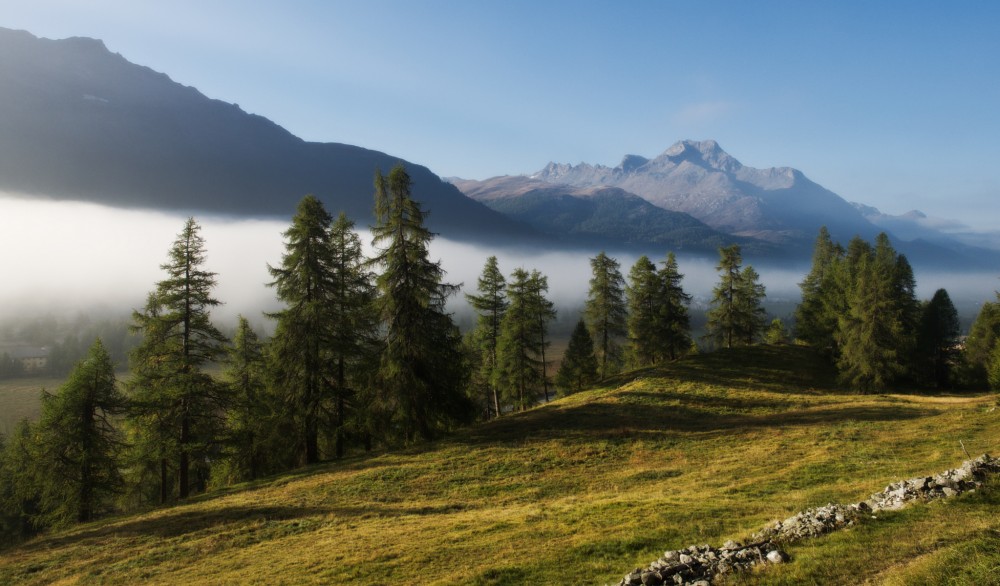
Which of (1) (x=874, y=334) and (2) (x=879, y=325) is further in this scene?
(2) (x=879, y=325)

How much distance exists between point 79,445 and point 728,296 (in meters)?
59.1

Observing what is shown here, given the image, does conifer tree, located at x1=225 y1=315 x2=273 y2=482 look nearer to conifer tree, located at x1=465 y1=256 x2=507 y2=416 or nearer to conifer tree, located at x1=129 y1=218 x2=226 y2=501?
conifer tree, located at x1=129 y1=218 x2=226 y2=501

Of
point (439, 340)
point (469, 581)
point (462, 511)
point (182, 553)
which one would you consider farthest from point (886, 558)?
point (439, 340)

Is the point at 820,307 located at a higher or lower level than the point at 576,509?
higher

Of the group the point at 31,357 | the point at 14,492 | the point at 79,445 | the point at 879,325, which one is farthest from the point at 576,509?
the point at 31,357

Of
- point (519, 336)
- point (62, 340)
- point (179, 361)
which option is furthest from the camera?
point (62, 340)

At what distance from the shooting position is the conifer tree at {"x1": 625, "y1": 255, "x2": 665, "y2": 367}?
50.2 meters

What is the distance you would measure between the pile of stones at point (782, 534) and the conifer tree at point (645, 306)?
36.6m

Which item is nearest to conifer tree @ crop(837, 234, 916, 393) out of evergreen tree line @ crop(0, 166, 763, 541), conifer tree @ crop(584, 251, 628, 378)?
conifer tree @ crop(584, 251, 628, 378)

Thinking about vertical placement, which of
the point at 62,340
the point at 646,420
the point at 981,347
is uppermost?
the point at 981,347

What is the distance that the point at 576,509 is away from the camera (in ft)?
54.8

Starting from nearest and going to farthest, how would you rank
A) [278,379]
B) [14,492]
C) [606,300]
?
[278,379] < [14,492] < [606,300]

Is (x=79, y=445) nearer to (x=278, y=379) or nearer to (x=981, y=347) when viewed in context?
(x=278, y=379)

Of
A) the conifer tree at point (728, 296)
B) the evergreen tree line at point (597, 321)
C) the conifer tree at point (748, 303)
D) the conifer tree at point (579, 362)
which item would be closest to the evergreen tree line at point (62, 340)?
the conifer tree at point (579, 362)
